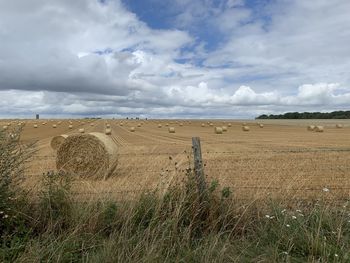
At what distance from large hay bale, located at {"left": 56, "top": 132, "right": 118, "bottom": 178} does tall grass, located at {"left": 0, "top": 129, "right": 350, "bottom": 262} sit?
352 inches

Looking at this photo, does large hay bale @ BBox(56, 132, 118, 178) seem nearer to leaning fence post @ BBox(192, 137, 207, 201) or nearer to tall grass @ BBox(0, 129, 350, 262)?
leaning fence post @ BBox(192, 137, 207, 201)

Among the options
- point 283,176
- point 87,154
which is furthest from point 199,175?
point 87,154

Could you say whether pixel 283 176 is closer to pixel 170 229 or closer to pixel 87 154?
pixel 170 229

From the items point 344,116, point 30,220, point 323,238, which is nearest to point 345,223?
point 323,238

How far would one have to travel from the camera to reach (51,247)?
4.97 meters

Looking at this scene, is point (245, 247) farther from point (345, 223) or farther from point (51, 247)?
point (51, 247)

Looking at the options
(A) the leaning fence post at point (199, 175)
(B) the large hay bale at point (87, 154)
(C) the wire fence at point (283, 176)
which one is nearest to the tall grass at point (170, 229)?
(A) the leaning fence post at point (199, 175)

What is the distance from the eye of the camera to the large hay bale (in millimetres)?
15047

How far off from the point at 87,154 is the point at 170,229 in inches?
423

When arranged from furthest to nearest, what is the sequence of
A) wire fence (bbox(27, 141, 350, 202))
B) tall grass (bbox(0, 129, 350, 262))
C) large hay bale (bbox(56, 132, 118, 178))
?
large hay bale (bbox(56, 132, 118, 178))
wire fence (bbox(27, 141, 350, 202))
tall grass (bbox(0, 129, 350, 262))

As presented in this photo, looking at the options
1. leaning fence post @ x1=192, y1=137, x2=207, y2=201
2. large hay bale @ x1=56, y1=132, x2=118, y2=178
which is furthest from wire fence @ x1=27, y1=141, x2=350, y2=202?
large hay bale @ x1=56, y1=132, x2=118, y2=178

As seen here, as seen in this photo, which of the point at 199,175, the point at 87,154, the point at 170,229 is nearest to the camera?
the point at 170,229

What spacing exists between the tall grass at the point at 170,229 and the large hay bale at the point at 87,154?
8.95 m

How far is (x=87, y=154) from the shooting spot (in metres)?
15.6
